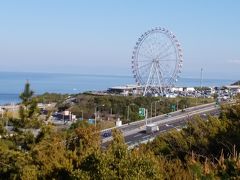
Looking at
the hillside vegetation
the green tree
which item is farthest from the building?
the hillside vegetation

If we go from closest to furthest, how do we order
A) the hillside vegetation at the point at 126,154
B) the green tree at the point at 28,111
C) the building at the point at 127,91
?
the hillside vegetation at the point at 126,154, the green tree at the point at 28,111, the building at the point at 127,91

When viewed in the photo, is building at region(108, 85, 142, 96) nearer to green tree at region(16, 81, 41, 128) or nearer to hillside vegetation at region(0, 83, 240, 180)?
green tree at region(16, 81, 41, 128)

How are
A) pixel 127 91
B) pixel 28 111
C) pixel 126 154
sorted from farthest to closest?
pixel 127 91
pixel 28 111
pixel 126 154

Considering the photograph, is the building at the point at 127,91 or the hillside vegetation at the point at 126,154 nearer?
the hillside vegetation at the point at 126,154

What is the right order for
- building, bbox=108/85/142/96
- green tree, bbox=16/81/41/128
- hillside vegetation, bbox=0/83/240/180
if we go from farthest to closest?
building, bbox=108/85/142/96 → green tree, bbox=16/81/41/128 → hillside vegetation, bbox=0/83/240/180

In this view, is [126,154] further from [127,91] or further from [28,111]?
[127,91]

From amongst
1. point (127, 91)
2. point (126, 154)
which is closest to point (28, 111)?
point (126, 154)

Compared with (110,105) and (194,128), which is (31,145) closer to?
(194,128)

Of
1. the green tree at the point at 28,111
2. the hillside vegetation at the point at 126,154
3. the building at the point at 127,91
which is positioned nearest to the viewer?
the hillside vegetation at the point at 126,154

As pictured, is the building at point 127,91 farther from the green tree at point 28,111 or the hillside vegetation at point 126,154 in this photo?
the hillside vegetation at point 126,154

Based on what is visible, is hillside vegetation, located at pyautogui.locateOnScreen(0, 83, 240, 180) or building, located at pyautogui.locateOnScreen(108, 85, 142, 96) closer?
hillside vegetation, located at pyautogui.locateOnScreen(0, 83, 240, 180)

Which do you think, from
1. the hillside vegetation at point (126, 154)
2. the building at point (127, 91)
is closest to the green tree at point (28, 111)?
the hillside vegetation at point (126, 154)
